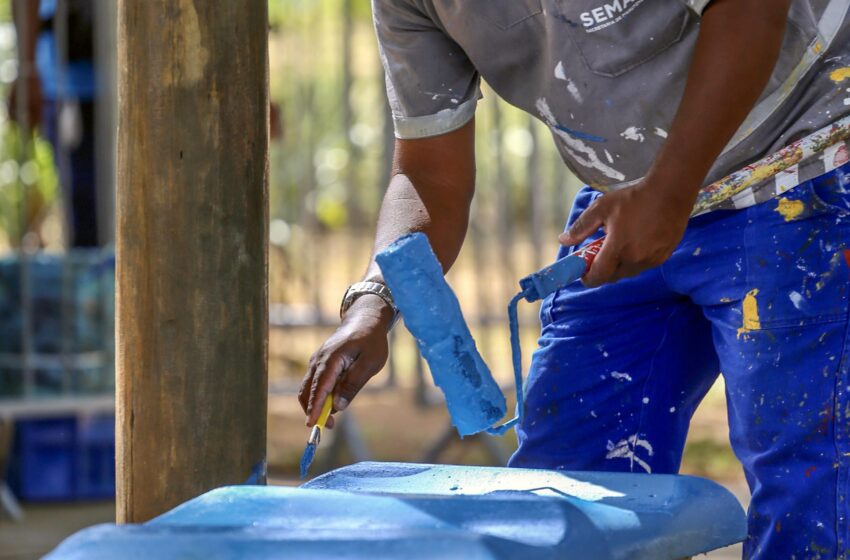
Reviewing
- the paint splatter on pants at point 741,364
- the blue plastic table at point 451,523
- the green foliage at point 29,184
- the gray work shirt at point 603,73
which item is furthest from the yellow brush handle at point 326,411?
the green foliage at point 29,184

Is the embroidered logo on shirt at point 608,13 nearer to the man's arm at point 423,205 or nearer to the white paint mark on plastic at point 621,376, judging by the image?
the man's arm at point 423,205

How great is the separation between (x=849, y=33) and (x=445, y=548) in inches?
45.4

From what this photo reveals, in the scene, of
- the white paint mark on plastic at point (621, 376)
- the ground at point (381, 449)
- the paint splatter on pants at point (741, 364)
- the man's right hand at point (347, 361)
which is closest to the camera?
the paint splatter on pants at point (741, 364)

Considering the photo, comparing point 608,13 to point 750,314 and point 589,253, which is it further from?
point 750,314

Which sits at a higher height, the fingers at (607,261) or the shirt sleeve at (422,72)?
the shirt sleeve at (422,72)

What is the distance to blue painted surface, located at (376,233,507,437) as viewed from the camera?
6.22 feet

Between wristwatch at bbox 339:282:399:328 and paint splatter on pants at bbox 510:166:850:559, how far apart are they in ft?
1.09

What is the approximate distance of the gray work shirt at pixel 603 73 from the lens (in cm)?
212

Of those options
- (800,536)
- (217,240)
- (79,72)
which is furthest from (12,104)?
(800,536)

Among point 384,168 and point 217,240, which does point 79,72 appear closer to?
point 384,168

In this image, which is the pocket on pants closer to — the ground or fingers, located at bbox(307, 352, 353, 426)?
fingers, located at bbox(307, 352, 353, 426)

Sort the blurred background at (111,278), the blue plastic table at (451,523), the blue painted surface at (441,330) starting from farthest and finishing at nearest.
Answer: the blurred background at (111,278), the blue painted surface at (441,330), the blue plastic table at (451,523)

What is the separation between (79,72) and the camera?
17.6ft

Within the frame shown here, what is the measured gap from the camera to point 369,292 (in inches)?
90.3
